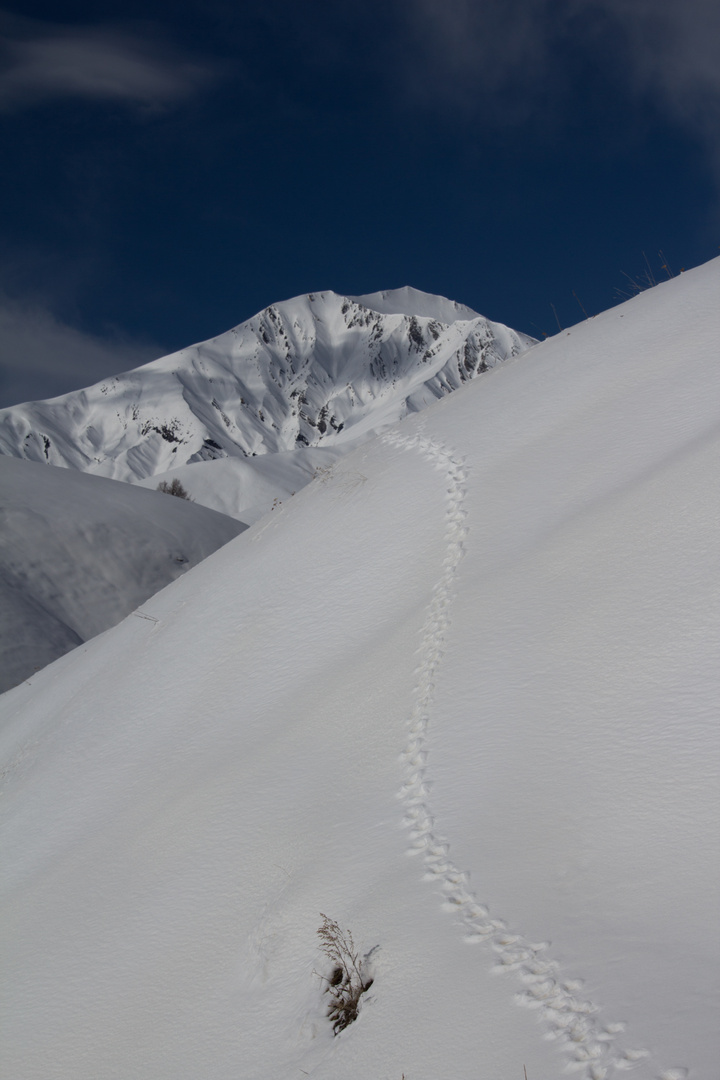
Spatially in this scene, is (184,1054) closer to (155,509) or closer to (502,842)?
(502,842)

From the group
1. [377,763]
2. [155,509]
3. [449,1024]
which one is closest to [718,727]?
[449,1024]

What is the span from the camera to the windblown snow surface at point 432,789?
10.7 feet

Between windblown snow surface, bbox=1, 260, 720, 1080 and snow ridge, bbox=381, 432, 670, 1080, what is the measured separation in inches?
0.6

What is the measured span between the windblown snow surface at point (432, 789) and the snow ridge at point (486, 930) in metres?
0.02

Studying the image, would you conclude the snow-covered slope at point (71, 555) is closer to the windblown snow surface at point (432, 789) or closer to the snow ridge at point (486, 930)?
the windblown snow surface at point (432, 789)

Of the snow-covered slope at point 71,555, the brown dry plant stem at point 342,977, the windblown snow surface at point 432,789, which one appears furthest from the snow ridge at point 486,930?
the snow-covered slope at point 71,555

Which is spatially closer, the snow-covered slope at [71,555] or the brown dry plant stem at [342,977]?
the brown dry plant stem at [342,977]

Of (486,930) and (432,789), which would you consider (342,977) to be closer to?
(486,930)

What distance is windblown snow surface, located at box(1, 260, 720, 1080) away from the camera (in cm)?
327

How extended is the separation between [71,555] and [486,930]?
21.0 metres

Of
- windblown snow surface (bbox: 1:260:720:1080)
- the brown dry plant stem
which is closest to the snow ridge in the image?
windblown snow surface (bbox: 1:260:720:1080)

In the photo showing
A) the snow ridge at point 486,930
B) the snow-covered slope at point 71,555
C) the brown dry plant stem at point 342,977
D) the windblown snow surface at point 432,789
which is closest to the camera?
the snow ridge at point 486,930

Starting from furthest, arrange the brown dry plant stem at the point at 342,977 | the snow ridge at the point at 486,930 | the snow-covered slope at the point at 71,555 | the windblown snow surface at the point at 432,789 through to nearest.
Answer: the snow-covered slope at the point at 71,555 < the brown dry plant stem at the point at 342,977 < the windblown snow surface at the point at 432,789 < the snow ridge at the point at 486,930

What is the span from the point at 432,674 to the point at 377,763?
865 mm
